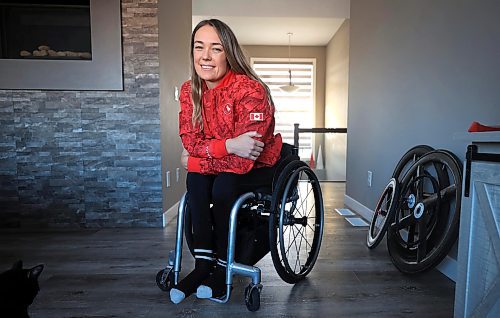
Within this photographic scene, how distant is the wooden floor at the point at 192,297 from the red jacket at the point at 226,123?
0.54 meters

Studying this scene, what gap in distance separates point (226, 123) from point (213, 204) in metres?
0.30

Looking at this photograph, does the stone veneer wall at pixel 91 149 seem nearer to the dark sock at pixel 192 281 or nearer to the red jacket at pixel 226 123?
the red jacket at pixel 226 123

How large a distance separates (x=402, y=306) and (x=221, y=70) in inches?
44.2

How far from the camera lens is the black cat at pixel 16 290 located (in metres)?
0.91

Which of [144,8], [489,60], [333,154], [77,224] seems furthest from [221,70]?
[333,154]

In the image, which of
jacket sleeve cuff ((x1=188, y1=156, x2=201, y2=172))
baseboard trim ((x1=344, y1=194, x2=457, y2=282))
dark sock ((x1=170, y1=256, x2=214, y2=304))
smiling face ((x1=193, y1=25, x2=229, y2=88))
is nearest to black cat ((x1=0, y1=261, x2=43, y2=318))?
dark sock ((x1=170, y1=256, x2=214, y2=304))

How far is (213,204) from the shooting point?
1.17 metres

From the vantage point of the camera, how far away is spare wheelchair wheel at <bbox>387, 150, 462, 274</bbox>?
1.35m

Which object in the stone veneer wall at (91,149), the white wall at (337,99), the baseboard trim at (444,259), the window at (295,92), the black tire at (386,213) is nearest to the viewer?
the baseboard trim at (444,259)

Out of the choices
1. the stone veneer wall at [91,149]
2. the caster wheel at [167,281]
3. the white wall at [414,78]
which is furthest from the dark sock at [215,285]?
the stone veneer wall at [91,149]

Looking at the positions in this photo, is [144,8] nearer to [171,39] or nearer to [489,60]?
[171,39]

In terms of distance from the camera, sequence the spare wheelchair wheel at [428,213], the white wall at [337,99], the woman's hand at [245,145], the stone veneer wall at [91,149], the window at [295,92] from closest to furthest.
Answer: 1. the woman's hand at [245,145]
2. the spare wheelchair wheel at [428,213]
3. the stone veneer wall at [91,149]
4. the white wall at [337,99]
5. the window at [295,92]

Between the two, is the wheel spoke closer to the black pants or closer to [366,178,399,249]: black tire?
[366,178,399,249]: black tire

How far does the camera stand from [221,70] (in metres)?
1.23
